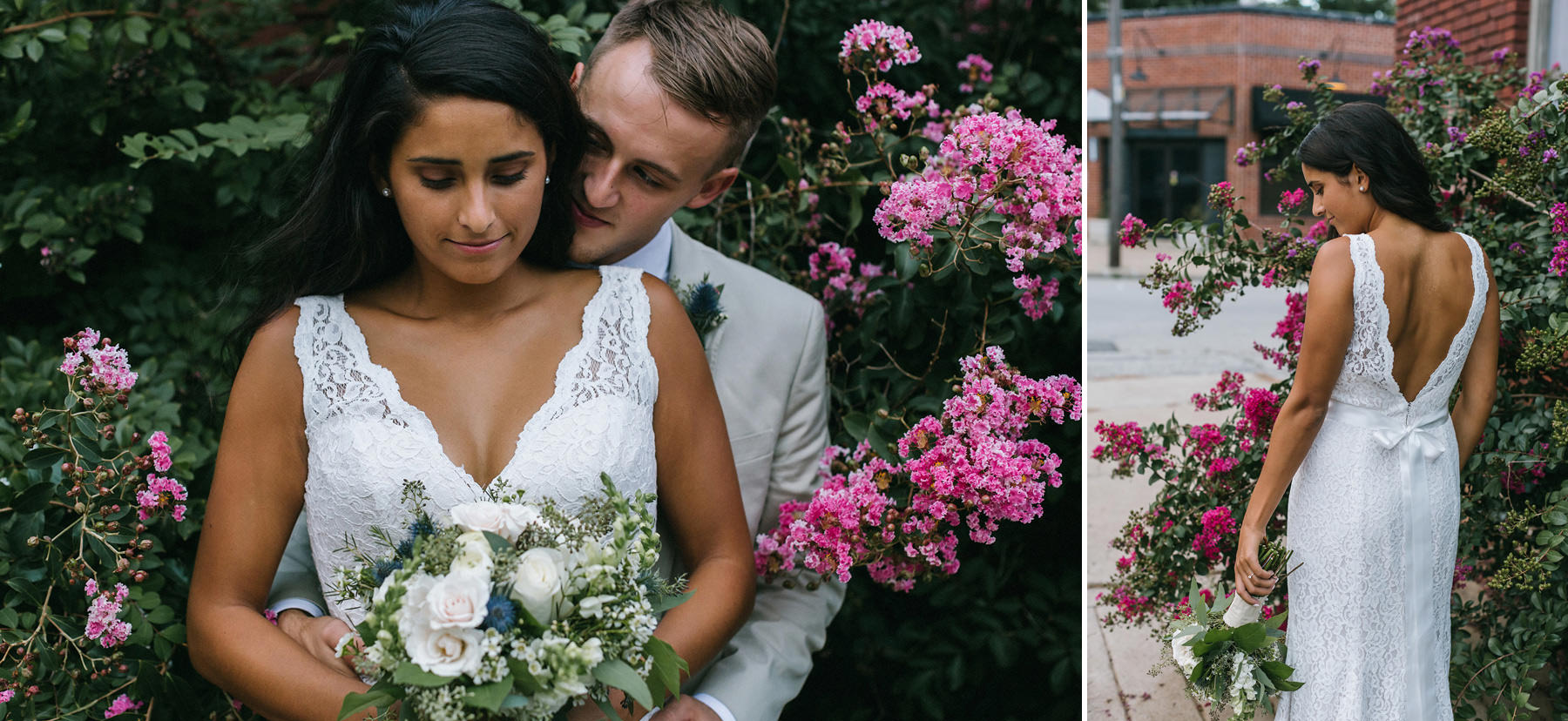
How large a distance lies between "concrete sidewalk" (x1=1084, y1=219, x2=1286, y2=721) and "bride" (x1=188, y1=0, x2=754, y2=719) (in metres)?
1.32

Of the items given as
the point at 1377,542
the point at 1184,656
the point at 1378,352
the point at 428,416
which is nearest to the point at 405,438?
the point at 428,416

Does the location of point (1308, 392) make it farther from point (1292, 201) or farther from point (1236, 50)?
point (1236, 50)

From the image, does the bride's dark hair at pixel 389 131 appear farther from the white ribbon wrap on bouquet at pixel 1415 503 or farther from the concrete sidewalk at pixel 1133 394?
the white ribbon wrap on bouquet at pixel 1415 503

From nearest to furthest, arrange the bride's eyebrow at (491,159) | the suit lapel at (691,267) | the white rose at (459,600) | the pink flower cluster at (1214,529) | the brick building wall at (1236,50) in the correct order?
the white rose at (459,600) < the bride's eyebrow at (491,159) < the suit lapel at (691,267) < the pink flower cluster at (1214,529) < the brick building wall at (1236,50)

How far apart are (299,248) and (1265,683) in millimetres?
2290

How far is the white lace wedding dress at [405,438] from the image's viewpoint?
176cm

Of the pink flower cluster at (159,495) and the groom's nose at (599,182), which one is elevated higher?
the groom's nose at (599,182)

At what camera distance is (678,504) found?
200 cm

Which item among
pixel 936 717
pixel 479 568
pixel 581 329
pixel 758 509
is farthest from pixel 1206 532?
pixel 479 568

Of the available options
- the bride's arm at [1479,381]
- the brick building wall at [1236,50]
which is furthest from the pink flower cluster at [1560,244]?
the brick building wall at [1236,50]

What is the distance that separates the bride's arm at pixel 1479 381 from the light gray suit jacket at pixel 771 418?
1590 millimetres

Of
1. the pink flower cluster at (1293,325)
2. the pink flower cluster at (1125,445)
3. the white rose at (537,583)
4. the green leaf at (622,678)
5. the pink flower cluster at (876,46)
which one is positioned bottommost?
the pink flower cluster at (1125,445)

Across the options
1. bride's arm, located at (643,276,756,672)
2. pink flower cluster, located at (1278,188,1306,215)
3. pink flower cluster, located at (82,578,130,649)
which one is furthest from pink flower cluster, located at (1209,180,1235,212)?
pink flower cluster, located at (82,578,130,649)

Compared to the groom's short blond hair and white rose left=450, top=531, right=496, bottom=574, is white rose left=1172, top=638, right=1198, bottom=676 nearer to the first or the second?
the groom's short blond hair
